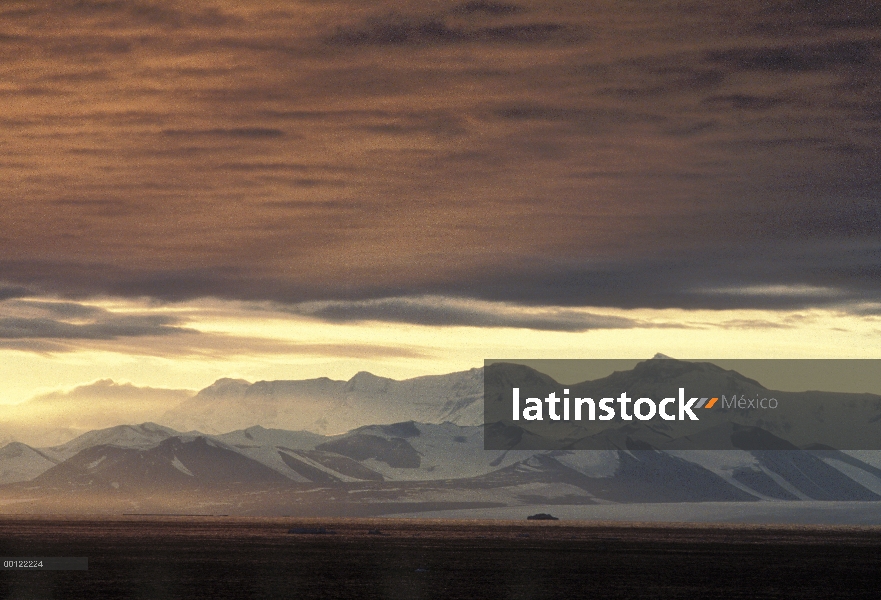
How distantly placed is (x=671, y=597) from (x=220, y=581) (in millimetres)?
75723

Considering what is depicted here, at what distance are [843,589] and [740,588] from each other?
59.8ft

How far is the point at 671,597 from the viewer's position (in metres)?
175

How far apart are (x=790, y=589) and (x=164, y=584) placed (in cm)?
10397

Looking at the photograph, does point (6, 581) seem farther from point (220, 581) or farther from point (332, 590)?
point (332, 590)

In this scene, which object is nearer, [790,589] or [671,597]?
[671,597]

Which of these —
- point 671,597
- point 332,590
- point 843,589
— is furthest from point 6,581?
point 843,589

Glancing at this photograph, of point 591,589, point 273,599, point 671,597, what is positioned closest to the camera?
point 273,599

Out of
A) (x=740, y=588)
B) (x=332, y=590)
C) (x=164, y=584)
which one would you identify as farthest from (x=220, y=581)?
(x=740, y=588)

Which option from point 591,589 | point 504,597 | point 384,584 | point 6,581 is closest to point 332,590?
point 384,584

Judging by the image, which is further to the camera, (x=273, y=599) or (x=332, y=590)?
(x=332, y=590)

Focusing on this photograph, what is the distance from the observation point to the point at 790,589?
195 m

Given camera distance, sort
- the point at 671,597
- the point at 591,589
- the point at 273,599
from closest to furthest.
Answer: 1. the point at 273,599
2. the point at 671,597
3. the point at 591,589

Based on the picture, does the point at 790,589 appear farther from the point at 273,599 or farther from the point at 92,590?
the point at 92,590

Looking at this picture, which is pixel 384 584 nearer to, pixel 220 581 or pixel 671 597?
pixel 220 581
